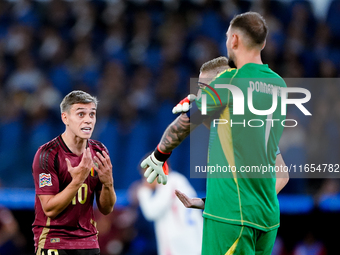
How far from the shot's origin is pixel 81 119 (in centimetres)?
372

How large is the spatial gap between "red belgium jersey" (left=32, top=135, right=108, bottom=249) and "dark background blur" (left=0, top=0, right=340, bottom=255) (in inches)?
112

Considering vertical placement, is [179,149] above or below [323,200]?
above

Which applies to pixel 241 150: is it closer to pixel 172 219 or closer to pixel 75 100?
pixel 75 100

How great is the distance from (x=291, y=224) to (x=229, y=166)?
4.10 meters

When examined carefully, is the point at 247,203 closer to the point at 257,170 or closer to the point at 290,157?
the point at 257,170

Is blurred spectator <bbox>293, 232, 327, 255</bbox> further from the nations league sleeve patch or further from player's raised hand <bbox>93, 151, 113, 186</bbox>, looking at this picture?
the nations league sleeve patch

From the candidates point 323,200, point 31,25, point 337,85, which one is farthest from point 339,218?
point 31,25

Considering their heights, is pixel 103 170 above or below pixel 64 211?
above

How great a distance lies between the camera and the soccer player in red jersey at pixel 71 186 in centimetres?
349

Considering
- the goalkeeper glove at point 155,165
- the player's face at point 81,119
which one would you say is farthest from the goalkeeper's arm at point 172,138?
the player's face at point 81,119

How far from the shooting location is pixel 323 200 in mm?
6539

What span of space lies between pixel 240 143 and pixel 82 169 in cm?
121

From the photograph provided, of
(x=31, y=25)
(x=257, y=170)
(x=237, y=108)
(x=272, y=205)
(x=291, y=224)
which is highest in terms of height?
(x=31, y=25)

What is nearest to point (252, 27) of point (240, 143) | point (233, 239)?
point (240, 143)
